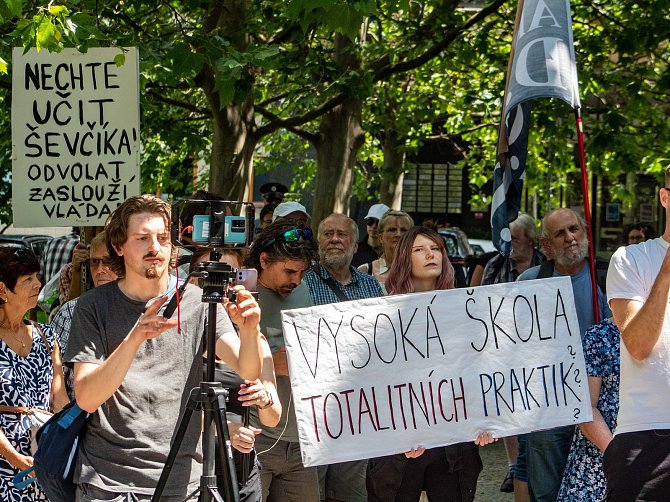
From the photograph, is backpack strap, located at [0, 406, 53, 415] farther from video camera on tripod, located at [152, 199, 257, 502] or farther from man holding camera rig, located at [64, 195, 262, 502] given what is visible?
video camera on tripod, located at [152, 199, 257, 502]

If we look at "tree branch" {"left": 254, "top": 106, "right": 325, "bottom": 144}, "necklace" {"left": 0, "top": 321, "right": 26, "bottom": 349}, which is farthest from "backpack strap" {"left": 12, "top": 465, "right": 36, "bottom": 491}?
"tree branch" {"left": 254, "top": 106, "right": 325, "bottom": 144}

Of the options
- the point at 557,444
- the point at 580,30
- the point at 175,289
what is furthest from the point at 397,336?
the point at 580,30

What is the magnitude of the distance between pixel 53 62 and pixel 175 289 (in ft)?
10.6

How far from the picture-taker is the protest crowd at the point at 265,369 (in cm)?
365

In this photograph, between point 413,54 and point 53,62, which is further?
point 413,54

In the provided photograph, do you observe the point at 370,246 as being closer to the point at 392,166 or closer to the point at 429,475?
the point at 429,475

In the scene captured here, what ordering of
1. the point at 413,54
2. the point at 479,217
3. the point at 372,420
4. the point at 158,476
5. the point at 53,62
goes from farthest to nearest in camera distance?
the point at 479,217
the point at 413,54
the point at 53,62
the point at 372,420
the point at 158,476

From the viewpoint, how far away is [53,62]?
6.54 metres

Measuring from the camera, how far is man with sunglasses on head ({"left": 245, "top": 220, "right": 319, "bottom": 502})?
4.94 metres

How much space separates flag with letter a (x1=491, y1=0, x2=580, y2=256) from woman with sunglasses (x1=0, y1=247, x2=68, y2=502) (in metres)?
2.54

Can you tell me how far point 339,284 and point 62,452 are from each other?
2.81 metres

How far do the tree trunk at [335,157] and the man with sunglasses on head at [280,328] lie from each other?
7.40 m

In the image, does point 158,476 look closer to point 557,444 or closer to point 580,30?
point 557,444

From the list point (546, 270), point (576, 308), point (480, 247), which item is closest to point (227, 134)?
point (546, 270)
